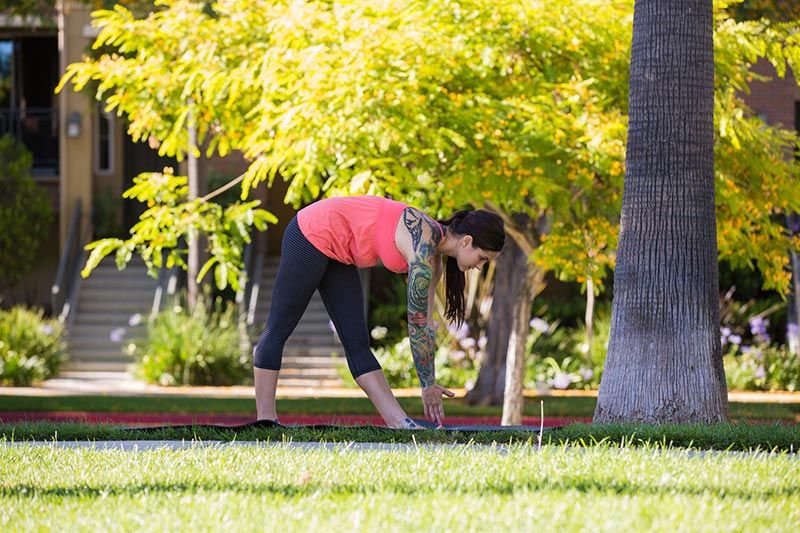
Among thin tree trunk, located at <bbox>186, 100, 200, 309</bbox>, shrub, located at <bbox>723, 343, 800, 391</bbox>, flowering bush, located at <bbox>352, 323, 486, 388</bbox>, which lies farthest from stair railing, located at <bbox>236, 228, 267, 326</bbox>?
shrub, located at <bbox>723, 343, 800, 391</bbox>

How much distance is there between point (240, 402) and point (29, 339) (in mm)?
4120

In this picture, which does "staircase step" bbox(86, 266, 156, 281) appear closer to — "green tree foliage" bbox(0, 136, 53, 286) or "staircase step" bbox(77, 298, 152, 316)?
"staircase step" bbox(77, 298, 152, 316)

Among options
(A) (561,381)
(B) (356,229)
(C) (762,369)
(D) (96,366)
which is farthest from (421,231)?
(D) (96,366)

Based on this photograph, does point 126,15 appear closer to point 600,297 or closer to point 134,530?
point 134,530

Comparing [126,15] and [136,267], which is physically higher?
[126,15]

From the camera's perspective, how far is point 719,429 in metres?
Result: 6.63

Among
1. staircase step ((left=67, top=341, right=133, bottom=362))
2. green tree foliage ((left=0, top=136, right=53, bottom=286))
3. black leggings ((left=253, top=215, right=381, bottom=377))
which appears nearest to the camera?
black leggings ((left=253, top=215, right=381, bottom=377))

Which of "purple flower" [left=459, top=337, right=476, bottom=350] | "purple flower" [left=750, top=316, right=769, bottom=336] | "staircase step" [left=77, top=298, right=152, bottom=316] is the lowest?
"purple flower" [left=459, top=337, right=476, bottom=350]

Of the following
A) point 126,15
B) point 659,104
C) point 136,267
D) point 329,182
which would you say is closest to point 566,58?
point 329,182

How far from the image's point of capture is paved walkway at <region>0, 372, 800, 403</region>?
14648 mm

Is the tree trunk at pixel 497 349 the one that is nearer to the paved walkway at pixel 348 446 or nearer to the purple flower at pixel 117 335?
the purple flower at pixel 117 335

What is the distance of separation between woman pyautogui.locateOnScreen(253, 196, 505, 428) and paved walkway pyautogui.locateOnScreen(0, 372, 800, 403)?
24.6 feet

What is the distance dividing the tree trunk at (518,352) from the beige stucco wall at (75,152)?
9.21m

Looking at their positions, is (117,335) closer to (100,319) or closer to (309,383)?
(100,319)
